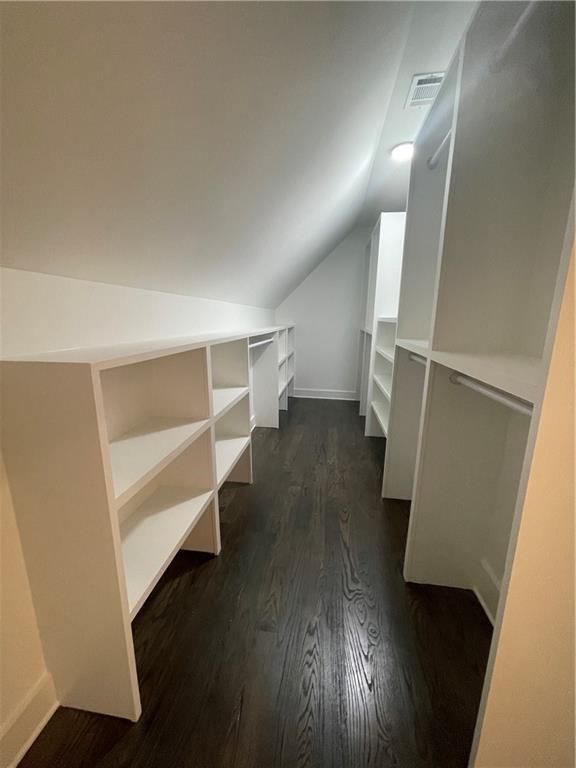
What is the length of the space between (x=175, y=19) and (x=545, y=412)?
3.34ft

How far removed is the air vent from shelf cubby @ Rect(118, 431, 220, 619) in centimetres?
198

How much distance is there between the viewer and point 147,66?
60 cm

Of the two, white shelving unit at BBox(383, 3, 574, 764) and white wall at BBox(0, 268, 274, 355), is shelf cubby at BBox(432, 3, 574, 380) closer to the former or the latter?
white shelving unit at BBox(383, 3, 574, 764)

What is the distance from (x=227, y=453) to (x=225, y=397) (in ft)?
1.14

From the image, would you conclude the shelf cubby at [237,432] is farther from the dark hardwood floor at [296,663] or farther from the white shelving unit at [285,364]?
the white shelving unit at [285,364]

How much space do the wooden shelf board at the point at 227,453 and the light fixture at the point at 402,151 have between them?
2268mm

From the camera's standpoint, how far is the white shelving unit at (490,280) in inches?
36.2

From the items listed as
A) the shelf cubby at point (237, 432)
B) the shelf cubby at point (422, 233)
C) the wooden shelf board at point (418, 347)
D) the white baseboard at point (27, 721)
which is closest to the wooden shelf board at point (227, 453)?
the shelf cubby at point (237, 432)

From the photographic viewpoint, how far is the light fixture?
208cm

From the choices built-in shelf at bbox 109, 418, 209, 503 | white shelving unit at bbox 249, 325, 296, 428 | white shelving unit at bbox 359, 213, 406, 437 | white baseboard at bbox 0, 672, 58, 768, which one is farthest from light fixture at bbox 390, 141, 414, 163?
white baseboard at bbox 0, 672, 58, 768

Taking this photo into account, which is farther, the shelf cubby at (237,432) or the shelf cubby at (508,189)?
the shelf cubby at (237,432)

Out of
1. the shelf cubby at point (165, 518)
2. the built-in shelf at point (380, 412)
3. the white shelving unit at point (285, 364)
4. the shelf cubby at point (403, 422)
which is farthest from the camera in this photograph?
the white shelving unit at point (285, 364)

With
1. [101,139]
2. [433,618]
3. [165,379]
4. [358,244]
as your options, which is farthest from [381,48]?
[358,244]

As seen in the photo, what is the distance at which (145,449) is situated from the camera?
3.59 ft
